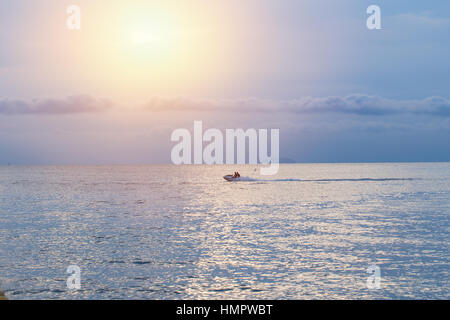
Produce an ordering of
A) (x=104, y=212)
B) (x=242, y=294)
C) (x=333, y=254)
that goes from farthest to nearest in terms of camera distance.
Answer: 1. (x=104, y=212)
2. (x=333, y=254)
3. (x=242, y=294)

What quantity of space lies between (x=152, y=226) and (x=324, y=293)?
2276 centimetres

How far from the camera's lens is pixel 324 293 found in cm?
1723

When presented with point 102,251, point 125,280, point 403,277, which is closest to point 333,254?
point 403,277

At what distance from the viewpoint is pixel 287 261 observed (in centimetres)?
2292

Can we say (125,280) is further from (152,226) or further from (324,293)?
(152,226)

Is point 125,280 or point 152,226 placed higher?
point 152,226

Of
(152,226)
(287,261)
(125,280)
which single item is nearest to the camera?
(125,280)

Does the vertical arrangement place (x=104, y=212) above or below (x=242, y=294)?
above

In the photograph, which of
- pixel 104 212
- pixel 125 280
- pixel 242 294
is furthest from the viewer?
pixel 104 212

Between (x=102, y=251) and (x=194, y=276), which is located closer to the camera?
(x=194, y=276)

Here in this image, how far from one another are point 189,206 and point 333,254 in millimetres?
33545

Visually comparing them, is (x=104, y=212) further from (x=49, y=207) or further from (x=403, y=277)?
(x=403, y=277)
